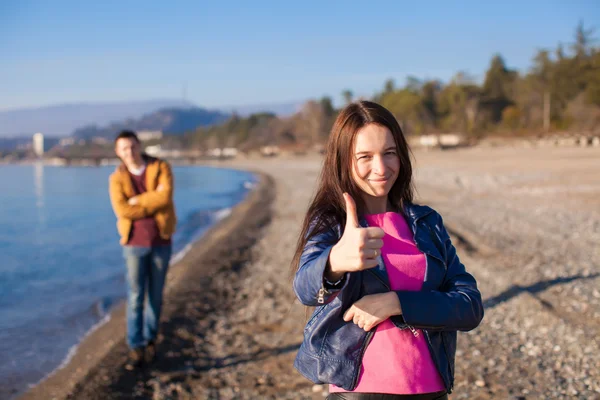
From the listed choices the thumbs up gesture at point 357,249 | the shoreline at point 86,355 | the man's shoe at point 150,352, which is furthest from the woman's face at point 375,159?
the shoreline at point 86,355

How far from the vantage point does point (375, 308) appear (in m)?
1.86

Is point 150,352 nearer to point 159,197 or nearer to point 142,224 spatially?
point 142,224

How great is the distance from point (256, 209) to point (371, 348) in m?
22.1

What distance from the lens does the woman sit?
6.18 feet

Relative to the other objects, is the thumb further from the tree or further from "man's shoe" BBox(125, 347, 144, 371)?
the tree

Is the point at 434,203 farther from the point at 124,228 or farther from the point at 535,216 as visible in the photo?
the point at 124,228

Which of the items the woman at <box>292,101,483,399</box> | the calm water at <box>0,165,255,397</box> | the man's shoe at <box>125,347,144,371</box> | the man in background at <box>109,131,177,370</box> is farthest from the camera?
the calm water at <box>0,165,255,397</box>

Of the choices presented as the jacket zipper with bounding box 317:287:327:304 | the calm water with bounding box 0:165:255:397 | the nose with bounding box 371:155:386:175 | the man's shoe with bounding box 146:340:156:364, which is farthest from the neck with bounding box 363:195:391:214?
the calm water with bounding box 0:165:255:397

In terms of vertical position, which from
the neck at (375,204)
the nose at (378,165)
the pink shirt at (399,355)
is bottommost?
the pink shirt at (399,355)

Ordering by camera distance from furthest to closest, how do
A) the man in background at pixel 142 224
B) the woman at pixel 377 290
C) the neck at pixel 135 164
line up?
the neck at pixel 135 164
the man in background at pixel 142 224
the woman at pixel 377 290

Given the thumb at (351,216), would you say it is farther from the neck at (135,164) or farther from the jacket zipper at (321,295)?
the neck at (135,164)

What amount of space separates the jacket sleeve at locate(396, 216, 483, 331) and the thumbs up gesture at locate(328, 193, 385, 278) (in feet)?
0.96

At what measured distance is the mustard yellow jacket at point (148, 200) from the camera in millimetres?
5227

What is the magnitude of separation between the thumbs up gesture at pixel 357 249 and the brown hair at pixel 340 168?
0.27m
